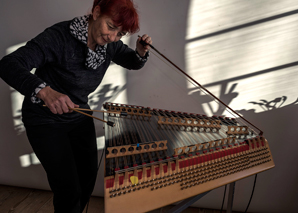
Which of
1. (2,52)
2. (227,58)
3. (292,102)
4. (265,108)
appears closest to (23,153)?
(2,52)

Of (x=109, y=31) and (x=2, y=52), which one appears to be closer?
(x=109, y=31)

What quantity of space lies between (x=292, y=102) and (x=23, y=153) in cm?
274

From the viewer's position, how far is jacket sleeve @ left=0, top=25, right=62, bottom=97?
80 centimetres

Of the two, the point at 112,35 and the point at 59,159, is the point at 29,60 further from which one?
the point at 59,159

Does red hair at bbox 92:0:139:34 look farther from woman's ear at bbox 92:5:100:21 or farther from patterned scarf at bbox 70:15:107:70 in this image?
patterned scarf at bbox 70:15:107:70

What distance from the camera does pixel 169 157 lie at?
0.98 metres

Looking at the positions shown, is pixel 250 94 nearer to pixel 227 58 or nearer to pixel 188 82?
pixel 227 58

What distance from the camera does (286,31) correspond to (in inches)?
66.8

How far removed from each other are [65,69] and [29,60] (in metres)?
0.20

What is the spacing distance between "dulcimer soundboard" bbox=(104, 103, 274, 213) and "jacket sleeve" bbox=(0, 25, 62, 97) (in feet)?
1.37

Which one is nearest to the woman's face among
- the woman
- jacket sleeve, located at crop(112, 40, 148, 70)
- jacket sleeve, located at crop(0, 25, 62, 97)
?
the woman

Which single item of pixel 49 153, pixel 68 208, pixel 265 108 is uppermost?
pixel 265 108

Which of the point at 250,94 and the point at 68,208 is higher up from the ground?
the point at 250,94

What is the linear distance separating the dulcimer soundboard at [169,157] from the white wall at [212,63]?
52 centimetres
